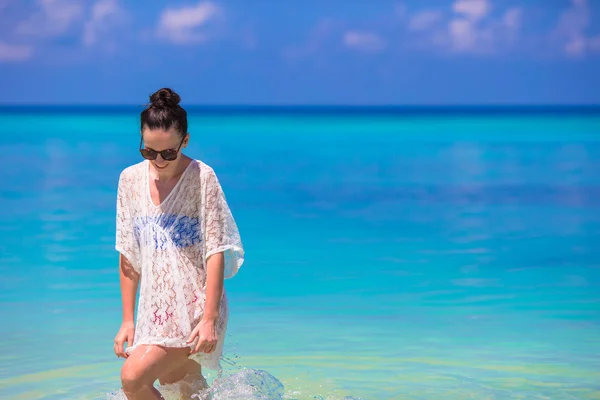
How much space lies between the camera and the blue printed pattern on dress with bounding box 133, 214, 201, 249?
319cm

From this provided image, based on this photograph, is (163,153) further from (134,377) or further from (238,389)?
(238,389)

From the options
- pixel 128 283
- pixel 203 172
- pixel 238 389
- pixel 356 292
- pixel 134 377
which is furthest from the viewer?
pixel 356 292

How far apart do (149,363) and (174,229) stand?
42 cm

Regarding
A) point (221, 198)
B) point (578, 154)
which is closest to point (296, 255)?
point (221, 198)

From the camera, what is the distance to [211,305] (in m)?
3.12

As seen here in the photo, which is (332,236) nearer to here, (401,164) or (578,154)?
(401,164)

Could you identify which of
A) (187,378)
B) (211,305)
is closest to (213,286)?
(211,305)

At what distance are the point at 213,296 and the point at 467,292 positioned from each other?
16.0ft

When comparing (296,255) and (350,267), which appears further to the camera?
(296,255)

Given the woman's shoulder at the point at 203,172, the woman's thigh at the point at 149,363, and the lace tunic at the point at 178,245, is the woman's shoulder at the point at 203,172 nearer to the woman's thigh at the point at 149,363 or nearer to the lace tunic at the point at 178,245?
the lace tunic at the point at 178,245

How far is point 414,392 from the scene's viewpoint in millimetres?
4812

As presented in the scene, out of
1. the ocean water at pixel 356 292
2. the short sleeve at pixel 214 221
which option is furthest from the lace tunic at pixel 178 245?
the ocean water at pixel 356 292

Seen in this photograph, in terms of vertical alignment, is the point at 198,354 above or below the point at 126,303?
below

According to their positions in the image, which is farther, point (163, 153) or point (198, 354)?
point (198, 354)
